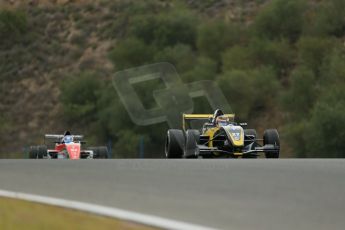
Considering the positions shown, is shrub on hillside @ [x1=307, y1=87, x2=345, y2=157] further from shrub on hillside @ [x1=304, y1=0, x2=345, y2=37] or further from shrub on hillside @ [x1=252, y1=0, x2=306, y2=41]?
shrub on hillside @ [x1=252, y1=0, x2=306, y2=41]

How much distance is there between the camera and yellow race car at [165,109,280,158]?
22250 millimetres

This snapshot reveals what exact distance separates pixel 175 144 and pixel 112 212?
1532cm

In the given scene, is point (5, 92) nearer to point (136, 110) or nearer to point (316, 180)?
point (136, 110)

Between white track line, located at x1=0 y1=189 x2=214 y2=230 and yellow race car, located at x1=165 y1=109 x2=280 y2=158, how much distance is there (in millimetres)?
13552

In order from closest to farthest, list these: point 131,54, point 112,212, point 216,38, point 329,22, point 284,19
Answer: point 112,212 < point 329,22 < point 284,19 < point 216,38 < point 131,54

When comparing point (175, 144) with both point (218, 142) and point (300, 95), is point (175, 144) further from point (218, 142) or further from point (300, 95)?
point (300, 95)

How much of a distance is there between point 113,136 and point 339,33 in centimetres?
1642

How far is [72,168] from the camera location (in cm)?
1350

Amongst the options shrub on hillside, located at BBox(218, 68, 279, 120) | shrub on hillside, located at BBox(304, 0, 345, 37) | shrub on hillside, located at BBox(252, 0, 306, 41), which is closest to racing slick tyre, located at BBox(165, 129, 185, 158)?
shrub on hillside, located at BBox(218, 68, 279, 120)

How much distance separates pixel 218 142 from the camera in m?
23.5

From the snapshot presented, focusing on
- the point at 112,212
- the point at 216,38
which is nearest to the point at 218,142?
the point at 112,212

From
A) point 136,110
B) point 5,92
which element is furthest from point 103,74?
point 136,110

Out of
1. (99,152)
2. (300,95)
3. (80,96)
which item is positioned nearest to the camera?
(99,152)

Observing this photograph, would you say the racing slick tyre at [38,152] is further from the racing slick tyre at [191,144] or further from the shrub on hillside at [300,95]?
the shrub on hillside at [300,95]
